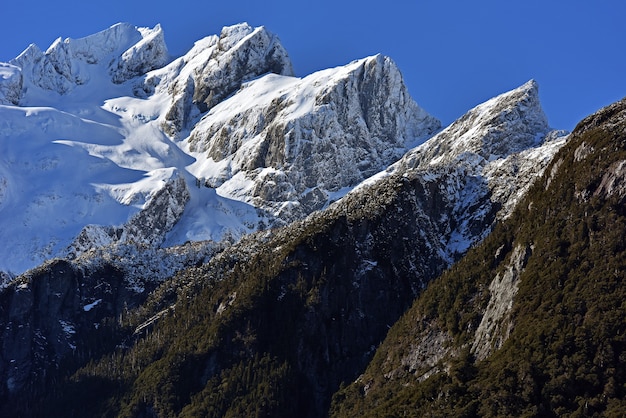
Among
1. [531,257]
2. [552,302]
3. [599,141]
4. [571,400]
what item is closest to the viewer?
[571,400]

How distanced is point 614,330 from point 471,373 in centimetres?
2330

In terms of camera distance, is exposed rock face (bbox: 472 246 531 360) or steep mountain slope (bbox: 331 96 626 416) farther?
exposed rock face (bbox: 472 246 531 360)

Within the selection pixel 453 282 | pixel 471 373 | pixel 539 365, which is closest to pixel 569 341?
pixel 539 365

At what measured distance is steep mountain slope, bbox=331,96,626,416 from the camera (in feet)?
502

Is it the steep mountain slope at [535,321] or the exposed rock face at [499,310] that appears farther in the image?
the exposed rock face at [499,310]

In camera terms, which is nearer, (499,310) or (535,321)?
(535,321)

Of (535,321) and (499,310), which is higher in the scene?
(499,310)

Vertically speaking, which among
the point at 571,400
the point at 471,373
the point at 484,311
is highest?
the point at 484,311

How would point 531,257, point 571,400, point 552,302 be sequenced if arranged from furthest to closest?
1. point 531,257
2. point 552,302
3. point 571,400

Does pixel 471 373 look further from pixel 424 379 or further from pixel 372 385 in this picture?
pixel 372 385

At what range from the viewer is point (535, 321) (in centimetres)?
16438

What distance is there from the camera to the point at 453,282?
7687 inches

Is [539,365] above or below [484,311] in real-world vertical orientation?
below

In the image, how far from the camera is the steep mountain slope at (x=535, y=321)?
153 meters
